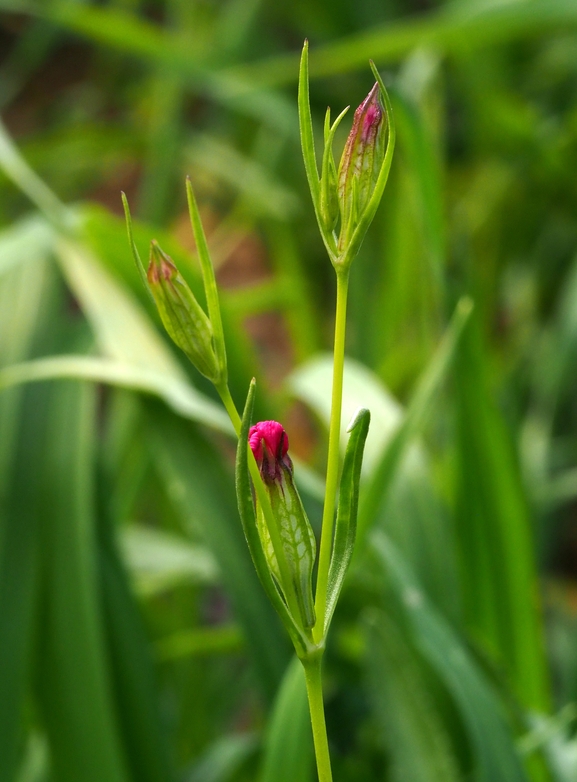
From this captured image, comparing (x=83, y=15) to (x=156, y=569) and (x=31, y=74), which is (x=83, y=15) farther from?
(x=31, y=74)

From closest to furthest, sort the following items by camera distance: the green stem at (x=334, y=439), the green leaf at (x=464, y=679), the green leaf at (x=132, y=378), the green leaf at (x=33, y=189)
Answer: the green stem at (x=334, y=439), the green leaf at (x=464, y=679), the green leaf at (x=132, y=378), the green leaf at (x=33, y=189)

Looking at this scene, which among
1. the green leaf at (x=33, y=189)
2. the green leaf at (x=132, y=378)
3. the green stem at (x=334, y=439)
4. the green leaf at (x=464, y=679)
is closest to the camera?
the green stem at (x=334, y=439)

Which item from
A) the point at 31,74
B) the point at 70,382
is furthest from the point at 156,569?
the point at 31,74

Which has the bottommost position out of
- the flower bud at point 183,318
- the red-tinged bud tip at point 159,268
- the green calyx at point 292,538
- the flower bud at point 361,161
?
the green calyx at point 292,538

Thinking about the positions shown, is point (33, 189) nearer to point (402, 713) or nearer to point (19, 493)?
point (19, 493)

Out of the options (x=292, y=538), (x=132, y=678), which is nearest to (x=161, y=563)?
(x=132, y=678)

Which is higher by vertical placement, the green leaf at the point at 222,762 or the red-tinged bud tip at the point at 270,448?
the red-tinged bud tip at the point at 270,448

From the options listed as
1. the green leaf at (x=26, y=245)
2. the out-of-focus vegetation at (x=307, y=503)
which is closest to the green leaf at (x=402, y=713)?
the out-of-focus vegetation at (x=307, y=503)

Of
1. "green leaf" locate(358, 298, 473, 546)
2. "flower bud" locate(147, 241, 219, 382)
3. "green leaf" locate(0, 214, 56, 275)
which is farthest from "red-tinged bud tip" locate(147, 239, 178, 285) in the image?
"green leaf" locate(0, 214, 56, 275)

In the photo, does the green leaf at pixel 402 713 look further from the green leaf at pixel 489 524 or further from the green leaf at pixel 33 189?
the green leaf at pixel 33 189
